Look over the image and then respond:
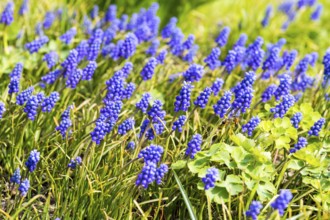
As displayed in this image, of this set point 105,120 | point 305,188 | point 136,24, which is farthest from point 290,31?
point 105,120

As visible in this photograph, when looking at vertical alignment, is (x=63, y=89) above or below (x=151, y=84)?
below

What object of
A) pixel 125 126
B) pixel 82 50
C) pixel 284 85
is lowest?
pixel 125 126

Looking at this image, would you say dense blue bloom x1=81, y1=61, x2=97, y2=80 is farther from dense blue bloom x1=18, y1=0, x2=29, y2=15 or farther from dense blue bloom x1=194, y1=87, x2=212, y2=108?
dense blue bloom x1=18, y1=0, x2=29, y2=15

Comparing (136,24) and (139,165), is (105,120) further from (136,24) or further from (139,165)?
(136,24)

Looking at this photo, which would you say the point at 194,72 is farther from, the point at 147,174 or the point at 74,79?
the point at 147,174

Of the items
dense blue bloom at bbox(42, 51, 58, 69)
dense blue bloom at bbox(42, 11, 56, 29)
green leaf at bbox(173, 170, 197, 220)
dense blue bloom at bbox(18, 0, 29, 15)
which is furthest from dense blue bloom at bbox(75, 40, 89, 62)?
green leaf at bbox(173, 170, 197, 220)

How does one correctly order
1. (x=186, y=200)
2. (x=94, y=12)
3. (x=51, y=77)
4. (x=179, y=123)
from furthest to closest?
(x=94, y=12), (x=51, y=77), (x=179, y=123), (x=186, y=200)

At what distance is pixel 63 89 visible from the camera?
16.0ft

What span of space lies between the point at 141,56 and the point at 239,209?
2943 mm

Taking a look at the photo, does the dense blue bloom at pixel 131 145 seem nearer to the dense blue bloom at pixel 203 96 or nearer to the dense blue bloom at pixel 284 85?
the dense blue bloom at pixel 203 96

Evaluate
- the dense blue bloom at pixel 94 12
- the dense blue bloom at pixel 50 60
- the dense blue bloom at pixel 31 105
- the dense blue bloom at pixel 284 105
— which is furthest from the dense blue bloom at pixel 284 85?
the dense blue bloom at pixel 94 12

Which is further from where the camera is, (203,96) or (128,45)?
(128,45)

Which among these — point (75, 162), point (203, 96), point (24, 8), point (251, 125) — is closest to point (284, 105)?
point (251, 125)

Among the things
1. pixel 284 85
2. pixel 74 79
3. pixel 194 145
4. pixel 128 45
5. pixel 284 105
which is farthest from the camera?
pixel 128 45
